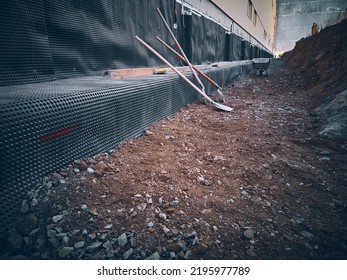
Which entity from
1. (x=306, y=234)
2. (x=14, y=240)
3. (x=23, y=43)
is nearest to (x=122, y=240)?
(x=14, y=240)

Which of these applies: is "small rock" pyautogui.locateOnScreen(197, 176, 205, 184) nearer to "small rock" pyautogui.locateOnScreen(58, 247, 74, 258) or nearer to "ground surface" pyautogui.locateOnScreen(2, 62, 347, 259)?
"ground surface" pyautogui.locateOnScreen(2, 62, 347, 259)

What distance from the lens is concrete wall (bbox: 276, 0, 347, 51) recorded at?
29.0 meters

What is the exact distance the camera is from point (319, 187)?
171 cm

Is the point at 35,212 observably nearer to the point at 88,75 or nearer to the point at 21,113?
the point at 21,113

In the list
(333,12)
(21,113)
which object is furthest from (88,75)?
(333,12)

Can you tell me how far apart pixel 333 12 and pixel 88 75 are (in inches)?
1508

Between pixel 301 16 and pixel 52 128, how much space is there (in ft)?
126

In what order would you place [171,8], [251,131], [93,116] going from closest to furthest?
[93,116], [251,131], [171,8]

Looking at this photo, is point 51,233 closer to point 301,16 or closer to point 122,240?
point 122,240

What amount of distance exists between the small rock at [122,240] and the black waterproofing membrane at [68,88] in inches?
23.5

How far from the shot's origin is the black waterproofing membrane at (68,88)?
4.17 feet

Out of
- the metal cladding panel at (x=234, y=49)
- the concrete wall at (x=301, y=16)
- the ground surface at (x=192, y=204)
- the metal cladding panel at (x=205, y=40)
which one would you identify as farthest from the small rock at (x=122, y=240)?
the concrete wall at (x=301, y=16)

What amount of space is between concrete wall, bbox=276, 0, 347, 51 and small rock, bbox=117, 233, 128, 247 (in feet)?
115

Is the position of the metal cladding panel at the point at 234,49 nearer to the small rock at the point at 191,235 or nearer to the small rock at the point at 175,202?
the small rock at the point at 175,202
